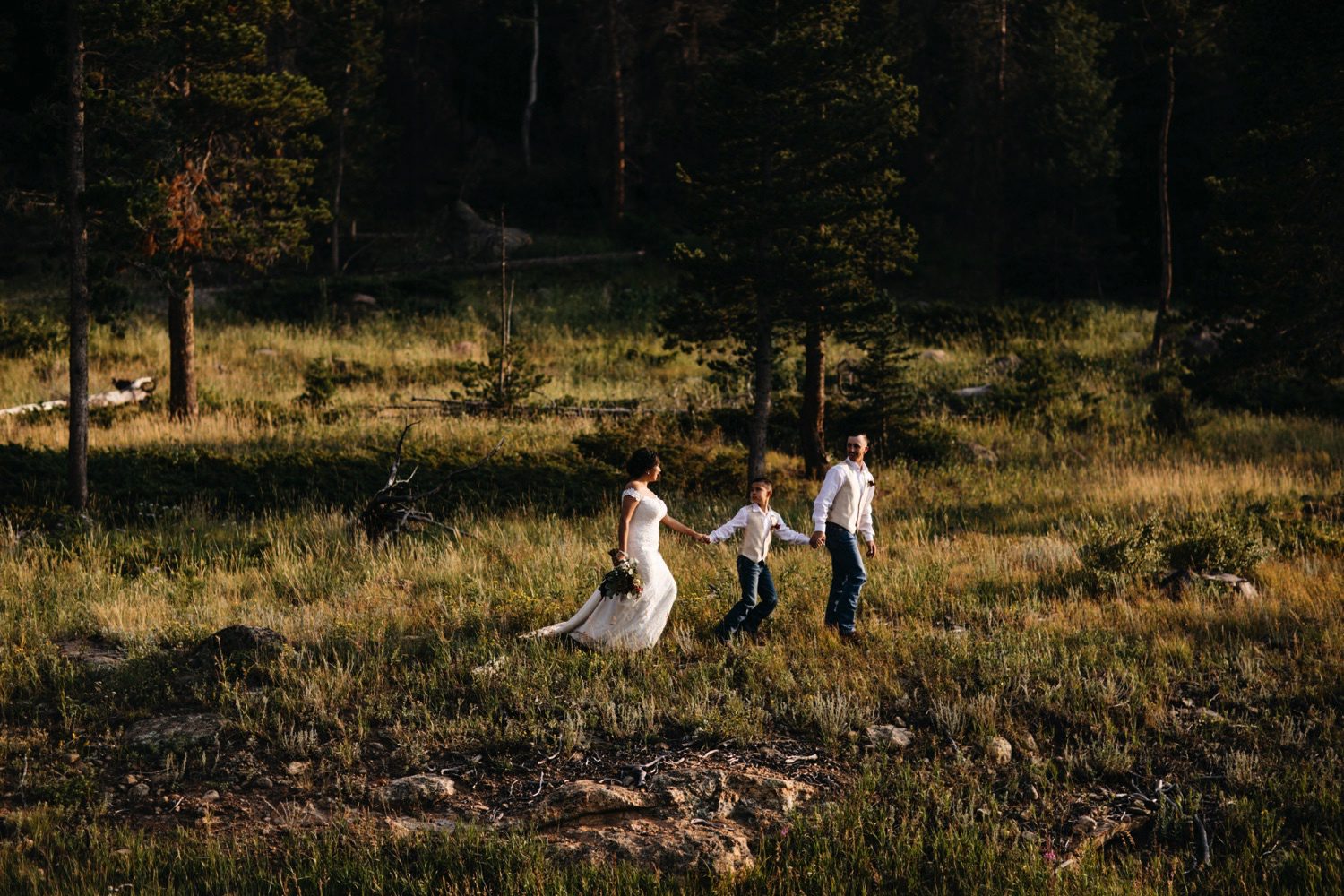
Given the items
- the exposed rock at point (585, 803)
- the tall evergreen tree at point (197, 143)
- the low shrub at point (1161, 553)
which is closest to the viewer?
the exposed rock at point (585, 803)

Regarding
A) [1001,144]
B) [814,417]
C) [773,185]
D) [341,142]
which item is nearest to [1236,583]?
[773,185]

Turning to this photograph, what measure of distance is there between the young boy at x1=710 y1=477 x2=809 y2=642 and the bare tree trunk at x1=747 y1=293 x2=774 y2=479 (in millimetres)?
8037

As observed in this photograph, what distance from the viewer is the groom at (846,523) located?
9.90 metres

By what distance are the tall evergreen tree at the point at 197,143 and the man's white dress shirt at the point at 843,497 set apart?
1088cm

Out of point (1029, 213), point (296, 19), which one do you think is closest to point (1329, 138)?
point (1029, 213)

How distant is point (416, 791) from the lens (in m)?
7.52

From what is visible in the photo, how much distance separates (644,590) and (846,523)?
187 centimetres

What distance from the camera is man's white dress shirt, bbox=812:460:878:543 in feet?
32.2

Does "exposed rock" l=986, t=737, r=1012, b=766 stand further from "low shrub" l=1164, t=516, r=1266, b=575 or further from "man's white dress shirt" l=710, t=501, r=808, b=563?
"low shrub" l=1164, t=516, r=1266, b=575

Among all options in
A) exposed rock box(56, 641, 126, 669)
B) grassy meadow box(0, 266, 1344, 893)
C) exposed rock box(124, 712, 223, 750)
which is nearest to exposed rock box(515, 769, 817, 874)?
grassy meadow box(0, 266, 1344, 893)

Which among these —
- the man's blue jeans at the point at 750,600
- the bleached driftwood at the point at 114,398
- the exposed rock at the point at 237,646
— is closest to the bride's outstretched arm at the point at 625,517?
the man's blue jeans at the point at 750,600

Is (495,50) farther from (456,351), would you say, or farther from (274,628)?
(274,628)

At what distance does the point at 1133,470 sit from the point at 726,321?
291 inches

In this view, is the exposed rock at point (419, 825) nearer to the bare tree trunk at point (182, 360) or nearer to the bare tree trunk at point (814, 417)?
the bare tree trunk at point (814, 417)
